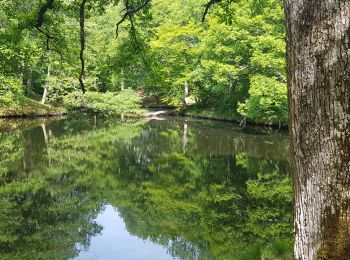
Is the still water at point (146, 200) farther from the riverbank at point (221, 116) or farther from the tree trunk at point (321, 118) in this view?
the riverbank at point (221, 116)

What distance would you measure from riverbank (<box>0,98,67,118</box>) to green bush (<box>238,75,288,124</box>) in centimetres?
2045

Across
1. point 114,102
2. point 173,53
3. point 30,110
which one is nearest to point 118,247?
point 114,102

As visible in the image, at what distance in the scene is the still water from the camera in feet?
26.8

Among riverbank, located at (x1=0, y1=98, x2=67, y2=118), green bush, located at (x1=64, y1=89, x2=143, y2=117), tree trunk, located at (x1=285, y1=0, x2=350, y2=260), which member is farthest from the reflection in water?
riverbank, located at (x1=0, y1=98, x2=67, y2=118)

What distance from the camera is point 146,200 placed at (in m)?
11.4

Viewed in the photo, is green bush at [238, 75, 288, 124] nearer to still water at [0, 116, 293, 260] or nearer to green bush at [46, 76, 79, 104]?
still water at [0, 116, 293, 260]

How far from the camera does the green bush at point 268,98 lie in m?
24.0

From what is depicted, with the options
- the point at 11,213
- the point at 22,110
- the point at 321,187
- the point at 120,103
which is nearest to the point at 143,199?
the point at 11,213

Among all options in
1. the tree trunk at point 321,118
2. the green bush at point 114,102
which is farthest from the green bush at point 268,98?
the tree trunk at point 321,118

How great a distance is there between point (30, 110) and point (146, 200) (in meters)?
29.2

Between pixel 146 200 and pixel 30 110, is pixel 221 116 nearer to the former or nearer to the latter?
pixel 30 110

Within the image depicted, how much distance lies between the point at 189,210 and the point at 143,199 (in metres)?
1.70

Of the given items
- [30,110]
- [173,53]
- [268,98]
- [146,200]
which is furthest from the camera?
[30,110]

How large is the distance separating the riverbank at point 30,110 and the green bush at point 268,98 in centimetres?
2045
